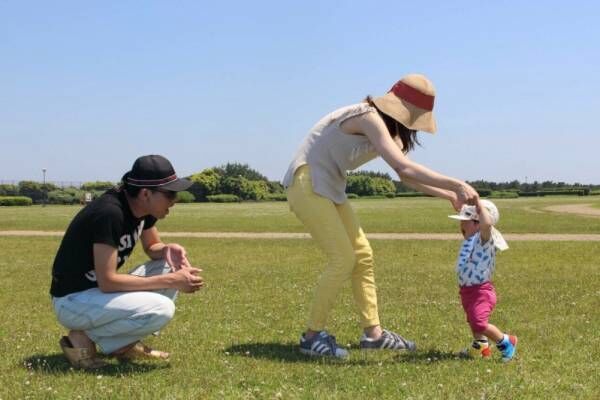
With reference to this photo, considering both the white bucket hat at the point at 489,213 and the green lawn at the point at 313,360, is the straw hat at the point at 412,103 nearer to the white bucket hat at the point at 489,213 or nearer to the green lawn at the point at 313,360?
the white bucket hat at the point at 489,213

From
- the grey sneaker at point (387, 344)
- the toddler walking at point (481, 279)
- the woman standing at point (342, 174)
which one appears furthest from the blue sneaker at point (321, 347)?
the toddler walking at point (481, 279)

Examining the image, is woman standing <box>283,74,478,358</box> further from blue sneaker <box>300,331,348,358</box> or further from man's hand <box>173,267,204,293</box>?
man's hand <box>173,267,204,293</box>

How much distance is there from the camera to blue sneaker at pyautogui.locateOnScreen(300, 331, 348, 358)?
17.2 ft

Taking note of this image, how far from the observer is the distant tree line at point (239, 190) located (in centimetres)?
8125

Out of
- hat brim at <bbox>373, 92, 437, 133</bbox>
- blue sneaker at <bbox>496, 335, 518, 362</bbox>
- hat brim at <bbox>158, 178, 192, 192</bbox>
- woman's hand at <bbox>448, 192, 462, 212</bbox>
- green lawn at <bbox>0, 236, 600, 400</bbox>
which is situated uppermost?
hat brim at <bbox>373, 92, 437, 133</bbox>

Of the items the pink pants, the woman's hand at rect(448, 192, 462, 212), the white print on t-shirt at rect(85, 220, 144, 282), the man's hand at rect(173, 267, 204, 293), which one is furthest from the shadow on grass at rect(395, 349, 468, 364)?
the white print on t-shirt at rect(85, 220, 144, 282)

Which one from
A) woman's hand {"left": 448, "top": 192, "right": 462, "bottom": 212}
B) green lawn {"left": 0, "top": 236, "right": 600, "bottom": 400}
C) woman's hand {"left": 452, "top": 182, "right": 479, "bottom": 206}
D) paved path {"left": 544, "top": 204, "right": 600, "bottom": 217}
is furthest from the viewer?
paved path {"left": 544, "top": 204, "right": 600, "bottom": 217}

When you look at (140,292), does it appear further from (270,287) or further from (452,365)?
(270,287)

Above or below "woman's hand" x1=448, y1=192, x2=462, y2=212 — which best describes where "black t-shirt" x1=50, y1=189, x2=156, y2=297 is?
below

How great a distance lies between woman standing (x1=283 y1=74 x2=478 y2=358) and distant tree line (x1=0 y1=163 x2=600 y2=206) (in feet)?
213

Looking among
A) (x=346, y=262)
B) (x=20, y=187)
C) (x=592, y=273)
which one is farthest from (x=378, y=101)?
(x=20, y=187)

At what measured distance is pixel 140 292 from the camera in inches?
185

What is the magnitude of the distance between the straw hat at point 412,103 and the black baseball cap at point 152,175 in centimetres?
174

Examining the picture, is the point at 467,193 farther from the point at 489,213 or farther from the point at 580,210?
the point at 580,210
